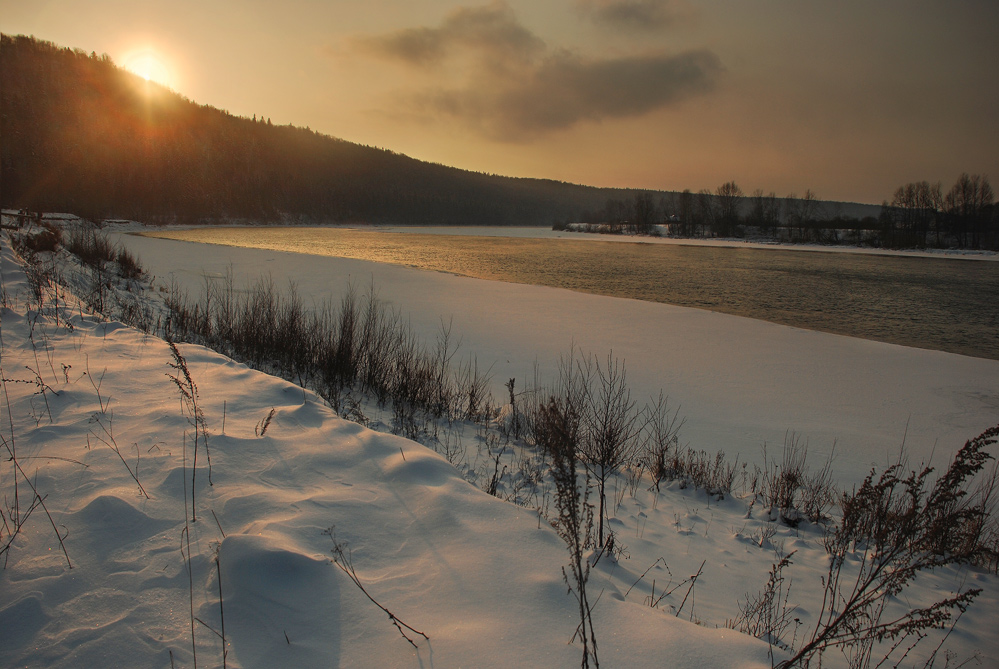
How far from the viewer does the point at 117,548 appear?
81.0 inches

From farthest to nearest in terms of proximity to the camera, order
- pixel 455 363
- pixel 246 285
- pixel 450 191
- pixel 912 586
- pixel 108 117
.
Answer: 1. pixel 450 191
2. pixel 108 117
3. pixel 246 285
4. pixel 455 363
5. pixel 912 586

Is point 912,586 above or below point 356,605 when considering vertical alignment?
below

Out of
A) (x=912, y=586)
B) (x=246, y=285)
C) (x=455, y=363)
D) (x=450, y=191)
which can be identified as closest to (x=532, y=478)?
(x=912, y=586)

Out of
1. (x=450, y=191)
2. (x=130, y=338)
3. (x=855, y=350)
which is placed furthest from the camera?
(x=450, y=191)

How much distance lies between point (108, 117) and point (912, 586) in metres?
122

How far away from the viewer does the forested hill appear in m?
72.8

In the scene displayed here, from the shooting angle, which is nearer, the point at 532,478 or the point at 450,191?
the point at 532,478

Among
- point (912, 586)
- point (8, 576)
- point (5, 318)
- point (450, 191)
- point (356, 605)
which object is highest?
point (450, 191)

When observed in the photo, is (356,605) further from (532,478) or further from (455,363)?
(455,363)

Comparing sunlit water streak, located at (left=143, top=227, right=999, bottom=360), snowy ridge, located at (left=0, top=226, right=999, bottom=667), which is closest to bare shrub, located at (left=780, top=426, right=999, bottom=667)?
snowy ridge, located at (left=0, top=226, right=999, bottom=667)

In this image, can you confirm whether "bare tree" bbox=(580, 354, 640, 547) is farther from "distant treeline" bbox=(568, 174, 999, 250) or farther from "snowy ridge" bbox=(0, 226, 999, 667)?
"distant treeline" bbox=(568, 174, 999, 250)

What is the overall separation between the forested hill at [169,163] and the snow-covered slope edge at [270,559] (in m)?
83.9

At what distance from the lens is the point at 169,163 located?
85688mm

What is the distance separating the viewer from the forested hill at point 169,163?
7275cm
